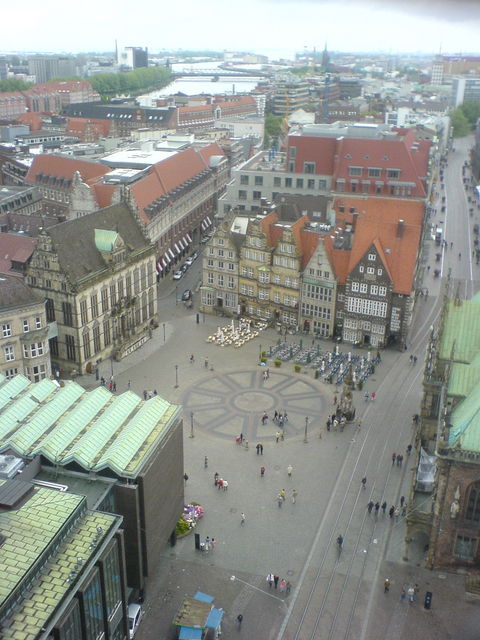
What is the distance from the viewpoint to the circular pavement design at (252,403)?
75.7 meters

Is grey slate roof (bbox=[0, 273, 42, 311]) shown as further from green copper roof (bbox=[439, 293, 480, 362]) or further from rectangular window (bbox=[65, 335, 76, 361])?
green copper roof (bbox=[439, 293, 480, 362])

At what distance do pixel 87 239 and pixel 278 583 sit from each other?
52.5 metres

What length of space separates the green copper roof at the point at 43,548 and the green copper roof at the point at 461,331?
37.5 meters

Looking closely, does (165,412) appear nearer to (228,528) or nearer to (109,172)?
(228,528)

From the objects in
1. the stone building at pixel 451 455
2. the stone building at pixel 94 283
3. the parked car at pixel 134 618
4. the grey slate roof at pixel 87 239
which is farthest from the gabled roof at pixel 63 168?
the parked car at pixel 134 618

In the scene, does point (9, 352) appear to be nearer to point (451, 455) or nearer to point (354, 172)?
point (451, 455)

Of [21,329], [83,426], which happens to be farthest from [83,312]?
[83,426]

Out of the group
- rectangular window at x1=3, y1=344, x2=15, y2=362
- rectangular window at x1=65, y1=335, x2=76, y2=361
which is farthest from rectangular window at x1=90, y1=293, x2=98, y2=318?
rectangular window at x1=3, y1=344, x2=15, y2=362

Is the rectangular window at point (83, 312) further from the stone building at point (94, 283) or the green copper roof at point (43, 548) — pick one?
the green copper roof at point (43, 548)

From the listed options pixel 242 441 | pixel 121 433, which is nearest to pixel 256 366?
pixel 242 441

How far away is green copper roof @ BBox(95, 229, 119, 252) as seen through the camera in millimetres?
88812

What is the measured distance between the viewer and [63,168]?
464 ft

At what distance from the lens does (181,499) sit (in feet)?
191

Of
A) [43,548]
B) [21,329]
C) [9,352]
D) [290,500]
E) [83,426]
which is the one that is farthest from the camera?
[21,329]
